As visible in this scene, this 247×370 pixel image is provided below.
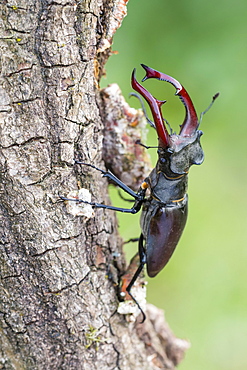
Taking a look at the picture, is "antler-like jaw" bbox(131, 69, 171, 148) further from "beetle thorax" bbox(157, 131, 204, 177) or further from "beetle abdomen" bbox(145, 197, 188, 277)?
"beetle abdomen" bbox(145, 197, 188, 277)

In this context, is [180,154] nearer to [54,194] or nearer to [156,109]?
[156,109]

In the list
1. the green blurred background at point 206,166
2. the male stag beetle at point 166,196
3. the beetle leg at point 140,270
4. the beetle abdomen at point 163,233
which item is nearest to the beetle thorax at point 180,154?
the male stag beetle at point 166,196

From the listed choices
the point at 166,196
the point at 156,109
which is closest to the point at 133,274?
the point at 166,196

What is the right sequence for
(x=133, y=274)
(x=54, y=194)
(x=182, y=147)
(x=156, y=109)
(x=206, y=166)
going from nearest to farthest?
(x=54, y=194), (x=156, y=109), (x=182, y=147), (x=133, y=274), (x=206, y=166)

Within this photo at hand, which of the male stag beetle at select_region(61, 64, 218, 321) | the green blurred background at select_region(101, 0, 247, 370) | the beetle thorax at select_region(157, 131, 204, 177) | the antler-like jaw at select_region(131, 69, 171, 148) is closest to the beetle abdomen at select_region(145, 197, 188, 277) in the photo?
the male stag beetle at select_region(61, 64, 218, 321)

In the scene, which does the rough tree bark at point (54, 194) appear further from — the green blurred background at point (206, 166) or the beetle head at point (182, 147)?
the green blurred background at point (206, 166)

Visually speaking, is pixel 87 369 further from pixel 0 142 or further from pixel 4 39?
pixel 4 39

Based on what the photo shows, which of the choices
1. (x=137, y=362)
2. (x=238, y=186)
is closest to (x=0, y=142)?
(x=137, y=362)

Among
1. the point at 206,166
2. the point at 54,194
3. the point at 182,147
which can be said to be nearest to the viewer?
the point at 54,194
